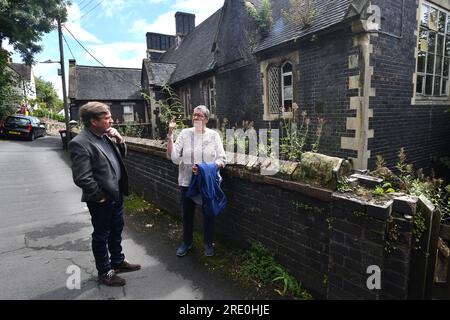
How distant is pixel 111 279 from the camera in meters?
3.25

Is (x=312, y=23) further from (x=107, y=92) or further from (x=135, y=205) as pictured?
(x=107, y=92)

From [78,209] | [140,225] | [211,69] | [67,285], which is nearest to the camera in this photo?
[67,285]

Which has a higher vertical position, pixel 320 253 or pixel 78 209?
pixel 320 253

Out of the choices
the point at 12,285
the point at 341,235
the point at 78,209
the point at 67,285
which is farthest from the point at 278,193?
the point at 78,209

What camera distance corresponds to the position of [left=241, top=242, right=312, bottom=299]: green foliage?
10.1 ft

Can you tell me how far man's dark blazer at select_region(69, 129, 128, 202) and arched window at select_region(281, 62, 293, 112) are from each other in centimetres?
762

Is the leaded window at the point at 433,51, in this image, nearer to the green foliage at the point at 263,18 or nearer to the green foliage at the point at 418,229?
the green foliage at the point at 263,18

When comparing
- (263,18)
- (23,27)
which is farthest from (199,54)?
(23,27)

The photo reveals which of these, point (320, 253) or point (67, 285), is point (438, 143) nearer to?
point (320, 253)

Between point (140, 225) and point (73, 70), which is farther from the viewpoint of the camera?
point (73, 70)

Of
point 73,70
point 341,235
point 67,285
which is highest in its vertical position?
point 73,70

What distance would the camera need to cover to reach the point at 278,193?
329 centimetres

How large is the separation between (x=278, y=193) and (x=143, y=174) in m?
4.14

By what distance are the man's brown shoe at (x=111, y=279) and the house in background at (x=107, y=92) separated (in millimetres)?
24525
